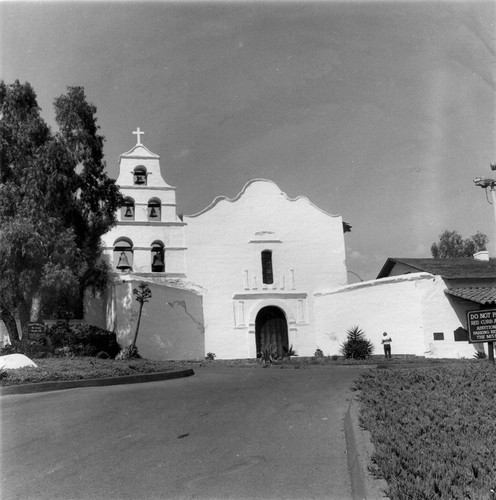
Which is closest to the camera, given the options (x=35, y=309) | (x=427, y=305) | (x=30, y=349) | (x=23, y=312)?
(x=30, y=349)

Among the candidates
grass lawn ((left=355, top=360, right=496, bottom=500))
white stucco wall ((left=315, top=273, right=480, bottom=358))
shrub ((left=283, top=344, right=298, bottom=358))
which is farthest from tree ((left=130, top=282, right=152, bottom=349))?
grass lawn ((left=355, top=360, right=496, bottom=500))

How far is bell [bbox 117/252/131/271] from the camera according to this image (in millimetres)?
27266

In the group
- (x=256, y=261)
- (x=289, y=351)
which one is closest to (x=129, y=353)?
(x=289, y=351)

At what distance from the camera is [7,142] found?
70.5 feet

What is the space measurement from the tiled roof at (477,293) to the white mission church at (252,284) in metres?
0.38

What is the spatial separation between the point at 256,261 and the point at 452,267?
909cm

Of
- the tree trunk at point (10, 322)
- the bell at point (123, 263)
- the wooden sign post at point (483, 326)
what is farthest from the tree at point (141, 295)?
the wooden sign post at point (483, 326)

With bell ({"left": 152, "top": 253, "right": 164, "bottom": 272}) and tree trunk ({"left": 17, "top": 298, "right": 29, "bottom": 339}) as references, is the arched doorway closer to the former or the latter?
bell ({"left": 152, "top": 253, "right": 164, "bottom": 272})

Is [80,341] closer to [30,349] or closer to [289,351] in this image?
[30,349]

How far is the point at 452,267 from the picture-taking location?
88.7ft

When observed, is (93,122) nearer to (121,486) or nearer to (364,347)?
(364,347)

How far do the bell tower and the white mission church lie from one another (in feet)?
0.16

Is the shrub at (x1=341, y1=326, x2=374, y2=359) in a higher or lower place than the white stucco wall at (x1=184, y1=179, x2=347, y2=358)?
lower

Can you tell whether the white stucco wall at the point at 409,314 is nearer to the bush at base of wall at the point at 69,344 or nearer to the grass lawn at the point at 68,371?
the bush at base of wall at the point at 69,344
